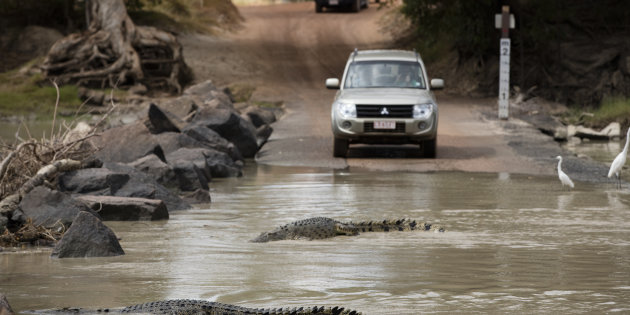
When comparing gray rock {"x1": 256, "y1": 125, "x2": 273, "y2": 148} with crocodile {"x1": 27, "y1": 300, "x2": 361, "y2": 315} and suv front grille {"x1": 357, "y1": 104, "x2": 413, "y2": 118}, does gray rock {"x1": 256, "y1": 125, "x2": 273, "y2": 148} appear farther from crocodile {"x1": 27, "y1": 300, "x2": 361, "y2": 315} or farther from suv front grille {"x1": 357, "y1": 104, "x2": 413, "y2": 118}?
crocodile {"x1": 27, "y1": 300, "x2": 361, "y2": 315}

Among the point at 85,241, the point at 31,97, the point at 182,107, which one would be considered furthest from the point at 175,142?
the point at 31,97

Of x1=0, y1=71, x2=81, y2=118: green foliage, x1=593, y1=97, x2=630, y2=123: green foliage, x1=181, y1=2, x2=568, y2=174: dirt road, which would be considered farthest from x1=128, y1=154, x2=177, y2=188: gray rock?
x1=0, y1=71, x2=81, y2=118: green foliage

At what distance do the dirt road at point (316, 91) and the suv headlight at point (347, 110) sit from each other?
871 mm

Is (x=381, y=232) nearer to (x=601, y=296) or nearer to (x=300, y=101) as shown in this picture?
(x=601, y=296)

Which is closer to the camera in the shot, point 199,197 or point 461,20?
point 199,197

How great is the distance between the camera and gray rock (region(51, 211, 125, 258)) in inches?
400

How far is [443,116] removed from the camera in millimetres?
27547

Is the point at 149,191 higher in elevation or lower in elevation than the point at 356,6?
higher

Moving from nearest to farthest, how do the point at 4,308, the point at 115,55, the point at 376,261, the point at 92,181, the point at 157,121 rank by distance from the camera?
the point at 4,308 < the point at 376,261 < the point at 92,181 < the point at 157,121 < the point at 115,55

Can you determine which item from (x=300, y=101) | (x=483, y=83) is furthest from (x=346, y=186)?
(x=483, y=83)

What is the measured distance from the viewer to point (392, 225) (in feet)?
38.6

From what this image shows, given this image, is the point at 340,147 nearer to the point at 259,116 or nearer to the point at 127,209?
the point at 259,116

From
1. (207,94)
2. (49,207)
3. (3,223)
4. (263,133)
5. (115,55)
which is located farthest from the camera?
(115,55)

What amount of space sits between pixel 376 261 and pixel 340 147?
10.0 metres
